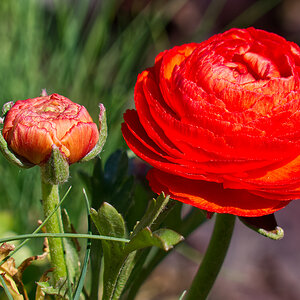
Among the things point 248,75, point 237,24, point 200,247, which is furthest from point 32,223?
point 237,24

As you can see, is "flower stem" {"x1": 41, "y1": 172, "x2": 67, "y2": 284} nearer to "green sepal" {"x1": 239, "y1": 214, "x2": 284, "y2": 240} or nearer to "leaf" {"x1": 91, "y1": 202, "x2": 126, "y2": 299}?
"leaf" {"x1": 91, "y1": 202, "x2": 126, "y2": 299}

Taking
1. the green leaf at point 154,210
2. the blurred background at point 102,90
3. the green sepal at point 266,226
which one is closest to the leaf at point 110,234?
the green leaf at point 154,210

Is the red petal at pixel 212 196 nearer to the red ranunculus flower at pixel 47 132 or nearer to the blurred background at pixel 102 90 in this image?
the red ranunculus flower at pixel 47 132

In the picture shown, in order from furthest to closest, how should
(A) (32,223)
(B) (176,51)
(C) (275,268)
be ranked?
1. (C) (275,268)
2. (A) (32,223)
3. (B) (176,51)

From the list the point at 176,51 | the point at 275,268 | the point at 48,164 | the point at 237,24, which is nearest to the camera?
the point at 48,164

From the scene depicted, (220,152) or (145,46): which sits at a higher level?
(220,152)

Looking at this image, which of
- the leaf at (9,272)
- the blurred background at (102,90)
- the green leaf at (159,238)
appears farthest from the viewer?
the blurred background at (102,90)

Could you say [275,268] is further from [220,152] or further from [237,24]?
[220,152]
